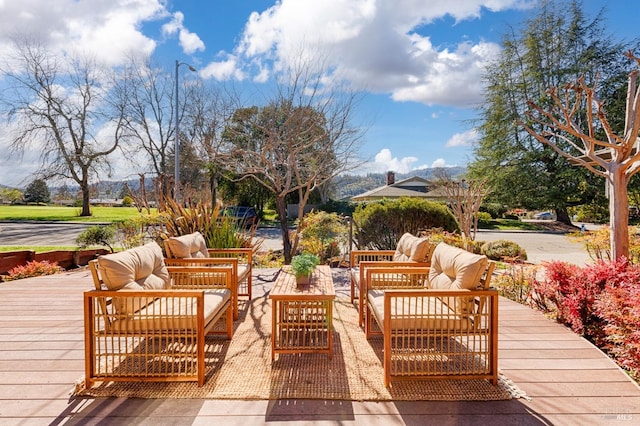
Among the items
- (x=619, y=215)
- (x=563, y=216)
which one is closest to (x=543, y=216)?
(x=563, y=216)

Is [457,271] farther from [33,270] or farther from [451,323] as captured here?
[33,270]

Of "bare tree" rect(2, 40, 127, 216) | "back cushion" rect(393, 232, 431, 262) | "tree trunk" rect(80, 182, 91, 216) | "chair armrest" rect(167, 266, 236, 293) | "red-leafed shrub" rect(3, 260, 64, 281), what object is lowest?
"red-leafed shrub" rect(3, 260, 64, 281)

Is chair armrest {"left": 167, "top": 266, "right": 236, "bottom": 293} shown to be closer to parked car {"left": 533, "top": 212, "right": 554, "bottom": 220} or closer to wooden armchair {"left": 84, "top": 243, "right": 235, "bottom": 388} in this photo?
wooden armchair {"left": 84, "top": 243, "right": 235, "bottom": 388}

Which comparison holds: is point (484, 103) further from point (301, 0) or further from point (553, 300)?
point (553, 300)

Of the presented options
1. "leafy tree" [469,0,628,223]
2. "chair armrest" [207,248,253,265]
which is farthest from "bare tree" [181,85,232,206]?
"leafy tree" [469,0,628,223]

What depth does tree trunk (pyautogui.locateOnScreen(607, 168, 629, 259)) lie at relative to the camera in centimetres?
419

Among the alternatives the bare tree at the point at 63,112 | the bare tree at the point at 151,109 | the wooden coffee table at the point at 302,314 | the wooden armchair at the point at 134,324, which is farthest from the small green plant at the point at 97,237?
the bare tree at the point at 63,112

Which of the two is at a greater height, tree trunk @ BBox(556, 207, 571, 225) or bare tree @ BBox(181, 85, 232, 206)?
bare tree @ BBox(181, 85, 232, 206)

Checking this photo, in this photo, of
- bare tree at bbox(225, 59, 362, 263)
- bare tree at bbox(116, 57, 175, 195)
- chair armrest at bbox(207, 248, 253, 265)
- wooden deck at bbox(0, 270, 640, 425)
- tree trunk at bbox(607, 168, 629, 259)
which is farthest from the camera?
bare tree at bbox(116, 57, 175, 195)

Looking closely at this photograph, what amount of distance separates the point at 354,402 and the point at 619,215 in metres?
4.06

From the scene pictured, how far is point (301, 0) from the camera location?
6.47 m

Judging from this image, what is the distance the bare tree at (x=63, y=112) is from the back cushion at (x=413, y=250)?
671 inches

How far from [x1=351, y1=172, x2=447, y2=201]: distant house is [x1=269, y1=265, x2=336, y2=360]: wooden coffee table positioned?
17295mm

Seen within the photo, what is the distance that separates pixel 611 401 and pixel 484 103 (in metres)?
20.6
